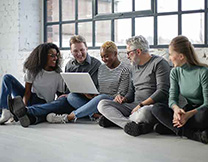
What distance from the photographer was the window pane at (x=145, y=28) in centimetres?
418

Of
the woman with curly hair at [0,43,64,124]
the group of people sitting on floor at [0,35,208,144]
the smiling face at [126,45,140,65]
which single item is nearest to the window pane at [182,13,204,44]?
the group of people sitting on floor at [0,35,208,144]

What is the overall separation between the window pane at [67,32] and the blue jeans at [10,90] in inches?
58.9

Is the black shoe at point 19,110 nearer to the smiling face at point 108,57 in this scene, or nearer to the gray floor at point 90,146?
the gray floor at point 90,146

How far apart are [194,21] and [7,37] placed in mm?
2917

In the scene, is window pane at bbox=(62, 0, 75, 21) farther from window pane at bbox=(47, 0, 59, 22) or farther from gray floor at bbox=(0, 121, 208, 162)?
gray floor at bbox=(0, 121, 208, 162)

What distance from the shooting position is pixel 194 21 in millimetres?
3795

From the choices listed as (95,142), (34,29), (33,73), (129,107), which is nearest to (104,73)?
(129,107)

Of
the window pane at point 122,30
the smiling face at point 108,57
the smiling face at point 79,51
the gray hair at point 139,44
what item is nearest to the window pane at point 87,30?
the window pane at point 122,30

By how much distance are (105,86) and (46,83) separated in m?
0.66

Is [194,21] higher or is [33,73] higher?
[194,21]

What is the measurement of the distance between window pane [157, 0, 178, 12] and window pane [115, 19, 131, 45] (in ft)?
1.56

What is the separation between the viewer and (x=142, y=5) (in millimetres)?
4207

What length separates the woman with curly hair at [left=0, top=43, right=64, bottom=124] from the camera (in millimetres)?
3770

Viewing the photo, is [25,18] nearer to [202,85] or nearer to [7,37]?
[7,37]
